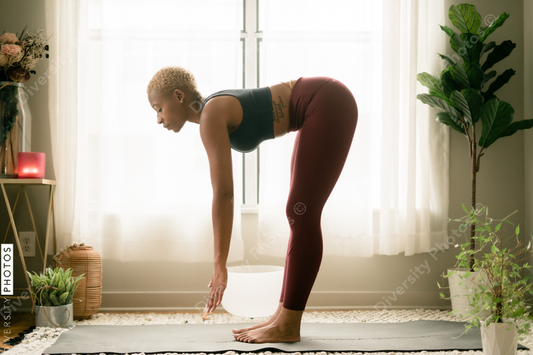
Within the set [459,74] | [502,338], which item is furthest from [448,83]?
[502,338]

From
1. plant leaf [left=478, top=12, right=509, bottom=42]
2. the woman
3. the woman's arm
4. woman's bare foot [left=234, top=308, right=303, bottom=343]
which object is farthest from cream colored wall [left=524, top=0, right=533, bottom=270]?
the woman's arm

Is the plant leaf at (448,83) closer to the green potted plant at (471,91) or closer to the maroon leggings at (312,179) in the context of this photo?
the green potted plant at (471,91)

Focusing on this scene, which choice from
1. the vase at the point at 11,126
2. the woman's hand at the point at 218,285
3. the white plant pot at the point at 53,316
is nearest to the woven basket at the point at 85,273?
the white plant pot at the point at 53,316

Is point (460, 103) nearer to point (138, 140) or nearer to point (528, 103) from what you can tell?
point (528, 103)

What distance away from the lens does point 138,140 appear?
2.33 m

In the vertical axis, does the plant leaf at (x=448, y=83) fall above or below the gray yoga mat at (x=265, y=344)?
above

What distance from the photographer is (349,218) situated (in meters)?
2.33

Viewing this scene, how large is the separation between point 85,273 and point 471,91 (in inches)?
77.7

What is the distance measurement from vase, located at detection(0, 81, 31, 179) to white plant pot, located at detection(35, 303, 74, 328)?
66cm

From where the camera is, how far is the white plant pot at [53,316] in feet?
6.12

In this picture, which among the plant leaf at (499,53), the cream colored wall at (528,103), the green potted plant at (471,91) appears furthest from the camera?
the cream colored wall at (528,103)

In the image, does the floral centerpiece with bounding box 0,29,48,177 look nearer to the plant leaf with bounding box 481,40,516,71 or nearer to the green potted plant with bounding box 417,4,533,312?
the green potted plant with bounding box 417,4,533,312

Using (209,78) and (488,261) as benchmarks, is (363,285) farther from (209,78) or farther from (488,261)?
(209,78)

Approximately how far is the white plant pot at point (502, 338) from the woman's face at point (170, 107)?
3.69 feet
